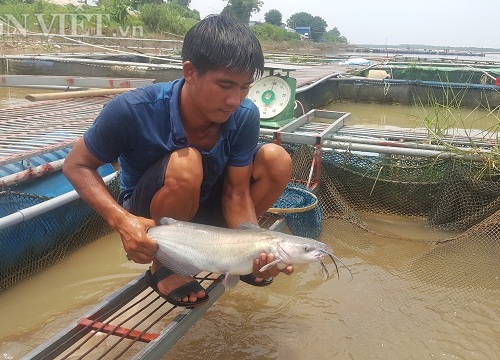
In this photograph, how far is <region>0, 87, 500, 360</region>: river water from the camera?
3047 millimetres

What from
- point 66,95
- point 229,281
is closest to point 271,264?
point 229,281

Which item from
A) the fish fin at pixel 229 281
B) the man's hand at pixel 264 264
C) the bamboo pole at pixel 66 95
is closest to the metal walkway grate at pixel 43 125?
the bamboo pole at pixel 66 95

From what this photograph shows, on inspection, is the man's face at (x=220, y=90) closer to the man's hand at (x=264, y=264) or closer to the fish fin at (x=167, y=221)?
the fish fin at (x=167, y=221)

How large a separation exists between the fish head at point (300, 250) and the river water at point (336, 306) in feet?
3.59

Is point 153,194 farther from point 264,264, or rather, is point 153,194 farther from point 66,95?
point 66,95

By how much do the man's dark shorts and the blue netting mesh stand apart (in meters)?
1.23

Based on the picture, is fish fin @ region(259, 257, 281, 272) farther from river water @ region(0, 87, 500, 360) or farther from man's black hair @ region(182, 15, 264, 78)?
river water @ region(0, 87, 500, 360)

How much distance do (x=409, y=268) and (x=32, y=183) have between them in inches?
129

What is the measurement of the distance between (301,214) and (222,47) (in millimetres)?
2274

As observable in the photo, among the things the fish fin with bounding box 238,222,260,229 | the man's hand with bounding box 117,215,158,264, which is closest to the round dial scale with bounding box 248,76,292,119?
the fish fin with bounding box 238,222,260,229

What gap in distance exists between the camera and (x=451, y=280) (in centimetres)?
384

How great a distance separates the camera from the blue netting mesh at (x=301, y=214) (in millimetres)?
4199

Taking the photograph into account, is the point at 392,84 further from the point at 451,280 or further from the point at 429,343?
the point at 429,343

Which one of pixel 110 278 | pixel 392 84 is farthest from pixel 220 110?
pixel 392 84
